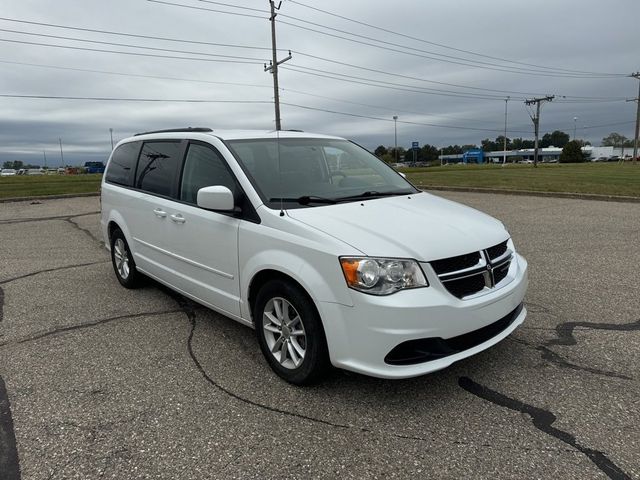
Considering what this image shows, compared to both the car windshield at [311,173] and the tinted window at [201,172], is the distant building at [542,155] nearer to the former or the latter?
the car windshield at [311,173]

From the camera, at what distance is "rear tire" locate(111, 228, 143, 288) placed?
224 inches

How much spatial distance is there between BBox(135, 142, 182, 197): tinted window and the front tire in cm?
175

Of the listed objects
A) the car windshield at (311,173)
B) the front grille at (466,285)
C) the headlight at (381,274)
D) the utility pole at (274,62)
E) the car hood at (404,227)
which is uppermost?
the utility pole at (274,62)

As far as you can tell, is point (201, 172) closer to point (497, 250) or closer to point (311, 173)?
point (311, 173)

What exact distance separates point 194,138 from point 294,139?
0.91 meters

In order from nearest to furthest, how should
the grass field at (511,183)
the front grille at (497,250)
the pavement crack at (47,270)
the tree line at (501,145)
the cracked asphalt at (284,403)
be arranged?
the cracked asphalt at (284,403) → the front grille at (497,250) → the pavement crack at (47,270) → the grass field at (511,183) → the tree line at (501,145)

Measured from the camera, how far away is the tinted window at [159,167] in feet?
15.4

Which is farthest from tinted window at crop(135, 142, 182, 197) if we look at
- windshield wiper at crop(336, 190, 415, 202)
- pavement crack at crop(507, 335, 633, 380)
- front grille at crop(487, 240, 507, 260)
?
pavement crack at crop(507, 335, 633, 380)

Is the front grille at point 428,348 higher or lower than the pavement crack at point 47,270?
higher

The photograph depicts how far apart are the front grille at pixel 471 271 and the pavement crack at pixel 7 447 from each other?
255 cm

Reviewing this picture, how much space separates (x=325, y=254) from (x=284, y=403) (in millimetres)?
1017

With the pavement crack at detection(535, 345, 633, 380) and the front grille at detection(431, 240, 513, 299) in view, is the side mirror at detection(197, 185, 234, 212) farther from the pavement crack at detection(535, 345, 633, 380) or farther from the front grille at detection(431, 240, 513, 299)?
the pavement crack at detection(535, 345, 633, 380)

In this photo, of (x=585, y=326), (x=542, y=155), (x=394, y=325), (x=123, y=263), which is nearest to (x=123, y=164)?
(x=123, y=263)

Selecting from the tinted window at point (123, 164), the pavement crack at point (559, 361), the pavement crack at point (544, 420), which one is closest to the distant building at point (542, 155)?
the tinted window at point (123, 164)
